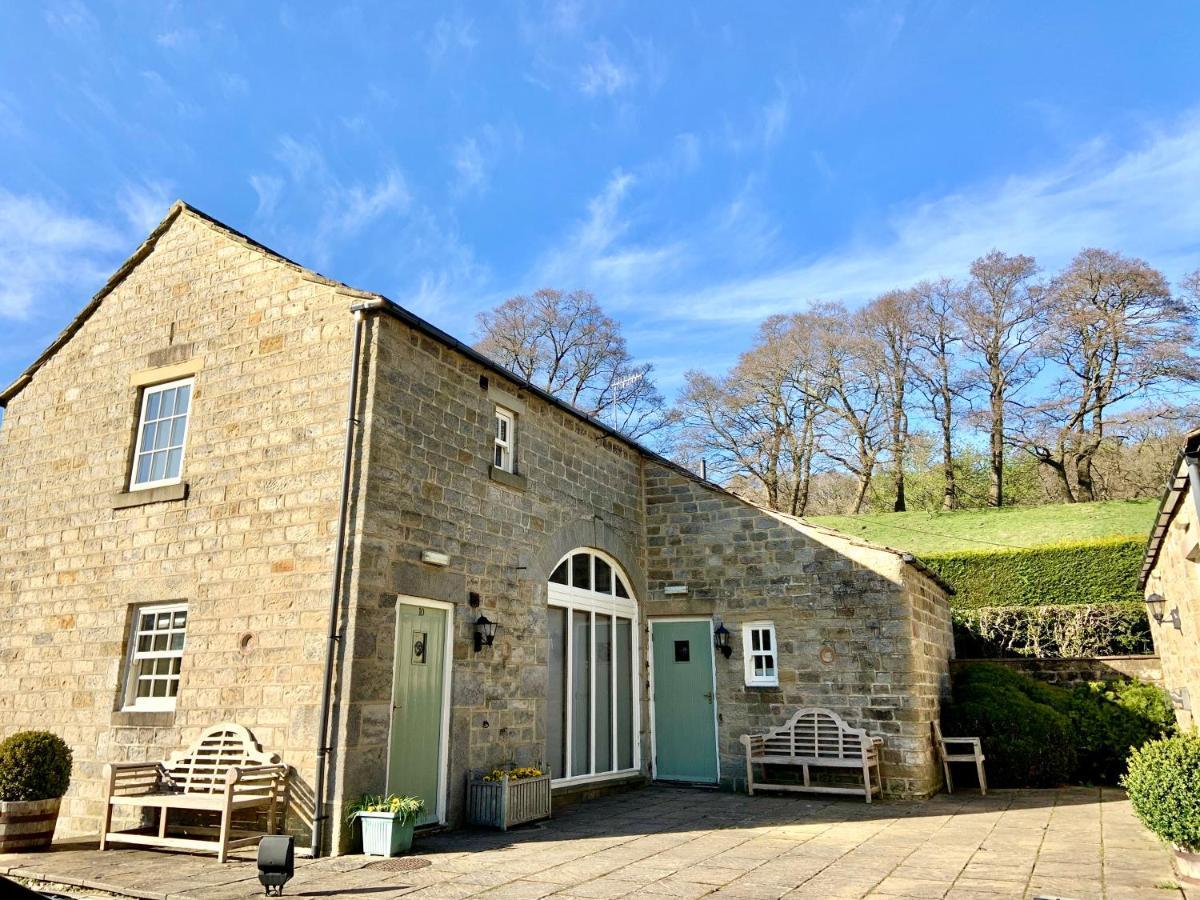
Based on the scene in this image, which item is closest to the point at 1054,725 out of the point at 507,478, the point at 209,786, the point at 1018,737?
the point at 1018,737

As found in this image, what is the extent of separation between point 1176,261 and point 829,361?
11.4 metres

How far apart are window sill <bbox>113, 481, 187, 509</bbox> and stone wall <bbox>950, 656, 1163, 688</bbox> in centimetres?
1199

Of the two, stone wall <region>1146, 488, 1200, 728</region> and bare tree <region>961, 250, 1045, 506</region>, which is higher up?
bare tree <region>961, 250, 1045, 506</region>

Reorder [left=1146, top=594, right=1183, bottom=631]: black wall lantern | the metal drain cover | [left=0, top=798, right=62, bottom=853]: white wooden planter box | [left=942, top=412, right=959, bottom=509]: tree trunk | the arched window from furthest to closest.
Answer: [left=942, top=412, right=959, bottom=509]: tree trunk
the arched window
[left=1146, top=594, right=1183, bottom=631]: black wall lantern
[left=0, top=798, right=62, bottom=853]: white wooden planter box
the metal drain cover

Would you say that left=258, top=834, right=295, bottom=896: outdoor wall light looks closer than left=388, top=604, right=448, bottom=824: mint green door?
Yes

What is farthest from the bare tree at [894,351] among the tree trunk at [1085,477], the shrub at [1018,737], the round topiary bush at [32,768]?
the round topiary bush at [32,768]

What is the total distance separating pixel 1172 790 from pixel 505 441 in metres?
7.50

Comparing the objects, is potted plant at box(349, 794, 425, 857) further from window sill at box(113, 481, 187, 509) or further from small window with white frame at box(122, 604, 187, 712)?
window sill at box(113, 481, 187, 509)

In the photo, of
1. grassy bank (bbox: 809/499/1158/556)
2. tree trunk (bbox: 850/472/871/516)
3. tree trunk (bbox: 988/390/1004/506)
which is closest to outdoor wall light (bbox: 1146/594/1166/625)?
grassy bank (bbox: 809/499/1158/556)

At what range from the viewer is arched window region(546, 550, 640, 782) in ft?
34.2

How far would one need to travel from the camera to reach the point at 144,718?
8523 millimetres

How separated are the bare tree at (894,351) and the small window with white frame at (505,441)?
71.8ft

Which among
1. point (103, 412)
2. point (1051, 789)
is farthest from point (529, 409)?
point (1051, 789)

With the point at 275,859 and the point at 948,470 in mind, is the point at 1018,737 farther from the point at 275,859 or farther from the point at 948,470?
the point at 948,470
